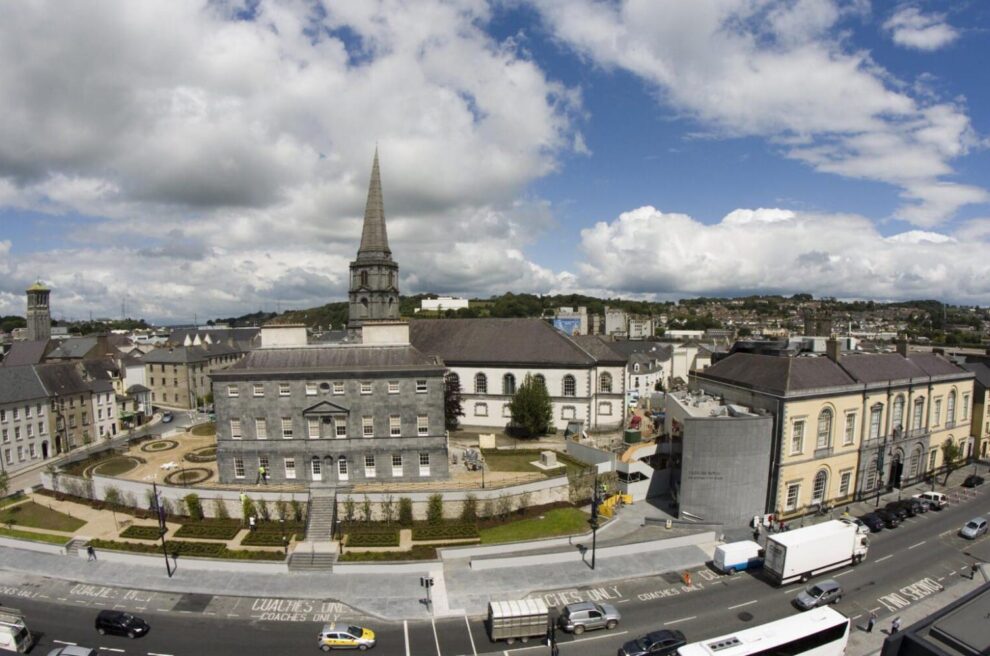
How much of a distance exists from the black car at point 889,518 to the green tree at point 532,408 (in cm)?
3153

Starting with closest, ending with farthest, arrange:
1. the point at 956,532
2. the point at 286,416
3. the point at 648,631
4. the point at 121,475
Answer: the point at 648,631
the point at 956,532
the point at 286,416
the point at 121,475

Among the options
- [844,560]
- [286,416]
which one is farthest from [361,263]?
[844,560]

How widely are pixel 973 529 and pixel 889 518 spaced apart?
5540 millimetres

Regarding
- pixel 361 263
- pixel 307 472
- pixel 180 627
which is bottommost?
pixel 180 627

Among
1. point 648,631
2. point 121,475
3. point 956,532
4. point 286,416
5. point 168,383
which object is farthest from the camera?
point 168,383

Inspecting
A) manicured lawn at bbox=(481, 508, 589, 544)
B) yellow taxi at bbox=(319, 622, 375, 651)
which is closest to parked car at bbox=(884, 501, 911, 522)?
manicured lawn at bbox=(481, 508, 589, 544)

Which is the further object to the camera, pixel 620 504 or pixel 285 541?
pixel 620 504

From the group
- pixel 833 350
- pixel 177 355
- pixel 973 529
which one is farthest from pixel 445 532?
pixel 177 355

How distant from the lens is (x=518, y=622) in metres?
27.2

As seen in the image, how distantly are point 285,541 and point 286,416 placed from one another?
11105mm

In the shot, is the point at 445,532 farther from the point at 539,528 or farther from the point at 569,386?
the point at 569,386

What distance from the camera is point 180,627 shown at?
96.1 feet

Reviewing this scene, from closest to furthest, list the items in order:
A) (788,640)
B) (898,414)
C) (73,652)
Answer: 1. (788,640)
2. (73,652)
3. (898,414)

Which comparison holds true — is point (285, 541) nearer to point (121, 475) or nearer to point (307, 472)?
point (307, 472)
